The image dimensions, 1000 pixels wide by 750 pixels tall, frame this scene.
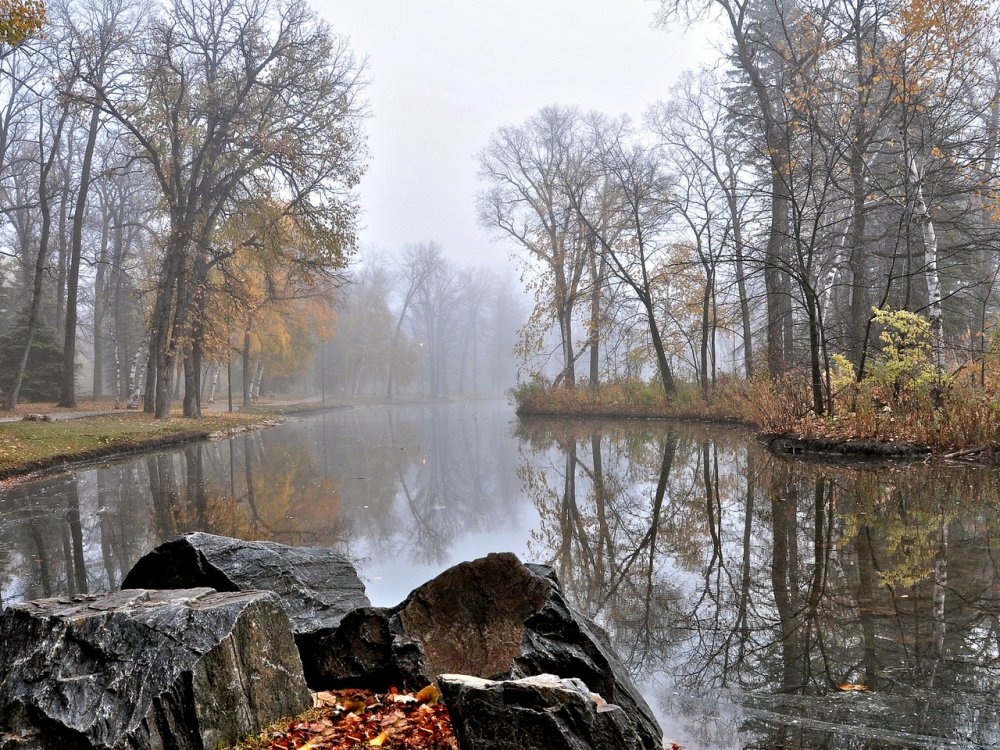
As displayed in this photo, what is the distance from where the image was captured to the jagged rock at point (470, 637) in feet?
10.8

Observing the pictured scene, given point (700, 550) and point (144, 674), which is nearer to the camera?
point (144, 674)

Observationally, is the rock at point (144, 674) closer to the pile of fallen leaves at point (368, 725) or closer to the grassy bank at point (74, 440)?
the pile of fallen leaves at point (368, 725)

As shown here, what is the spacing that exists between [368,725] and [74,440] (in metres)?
15.4

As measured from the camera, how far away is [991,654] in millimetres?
3791

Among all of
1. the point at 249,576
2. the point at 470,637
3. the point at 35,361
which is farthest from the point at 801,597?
the point at 35,361

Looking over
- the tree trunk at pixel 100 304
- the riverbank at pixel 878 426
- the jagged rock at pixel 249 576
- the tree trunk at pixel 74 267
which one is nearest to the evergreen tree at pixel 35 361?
the tree trunk at pixel 74 267

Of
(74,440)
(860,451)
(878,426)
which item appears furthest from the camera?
(74,440)

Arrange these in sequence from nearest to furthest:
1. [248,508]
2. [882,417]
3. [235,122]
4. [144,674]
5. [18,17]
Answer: [144,674] → [248,508] → [18,17] → [882,417] → [235,122]

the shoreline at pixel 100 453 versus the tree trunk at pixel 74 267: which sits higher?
the tree trunk at pixel 74 267

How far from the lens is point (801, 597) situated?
4949 millimetres

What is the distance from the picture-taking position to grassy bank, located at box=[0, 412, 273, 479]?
13.3 metres

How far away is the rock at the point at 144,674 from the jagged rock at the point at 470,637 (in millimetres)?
460

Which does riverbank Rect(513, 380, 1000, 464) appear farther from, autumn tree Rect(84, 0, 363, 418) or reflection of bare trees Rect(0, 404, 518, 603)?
autumn tree Rect(84, 0, 363, 418)

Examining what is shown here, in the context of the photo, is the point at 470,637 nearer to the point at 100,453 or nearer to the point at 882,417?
the point at 882,417
